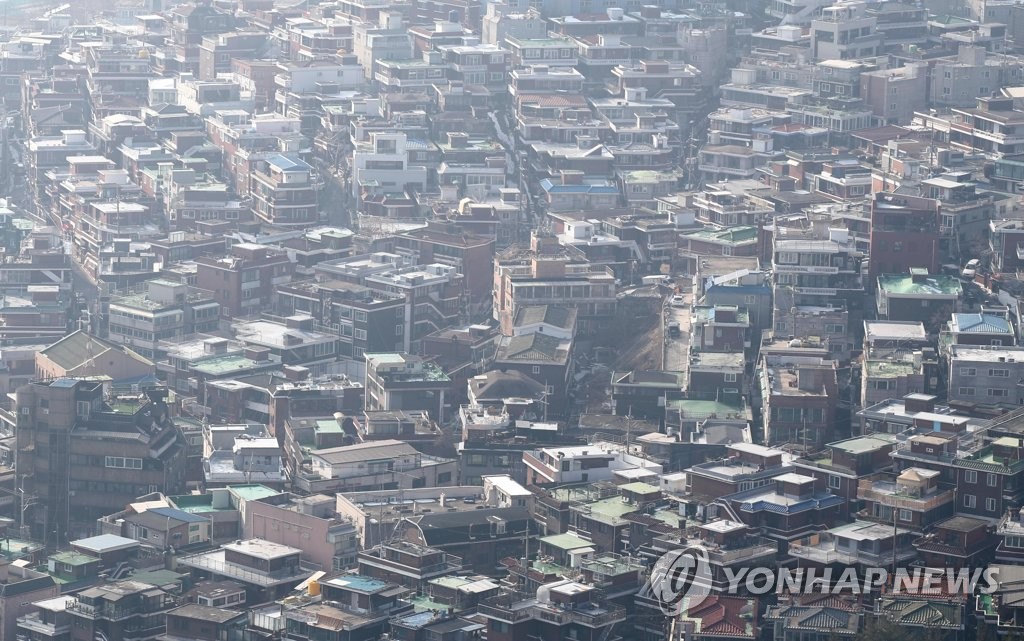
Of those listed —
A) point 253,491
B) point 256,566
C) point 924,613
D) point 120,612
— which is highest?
point 924,613

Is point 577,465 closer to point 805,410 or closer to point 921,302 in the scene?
point 805,410

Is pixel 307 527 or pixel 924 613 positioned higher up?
pixel 924 613

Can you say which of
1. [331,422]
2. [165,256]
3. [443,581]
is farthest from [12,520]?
[165,256]

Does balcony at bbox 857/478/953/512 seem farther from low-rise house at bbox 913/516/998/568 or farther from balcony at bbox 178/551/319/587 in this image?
balcony at bbox 178/551/319/587

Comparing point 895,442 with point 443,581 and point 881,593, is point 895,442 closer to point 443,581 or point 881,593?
point 881,593

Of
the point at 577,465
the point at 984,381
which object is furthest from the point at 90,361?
the point at 984,381
